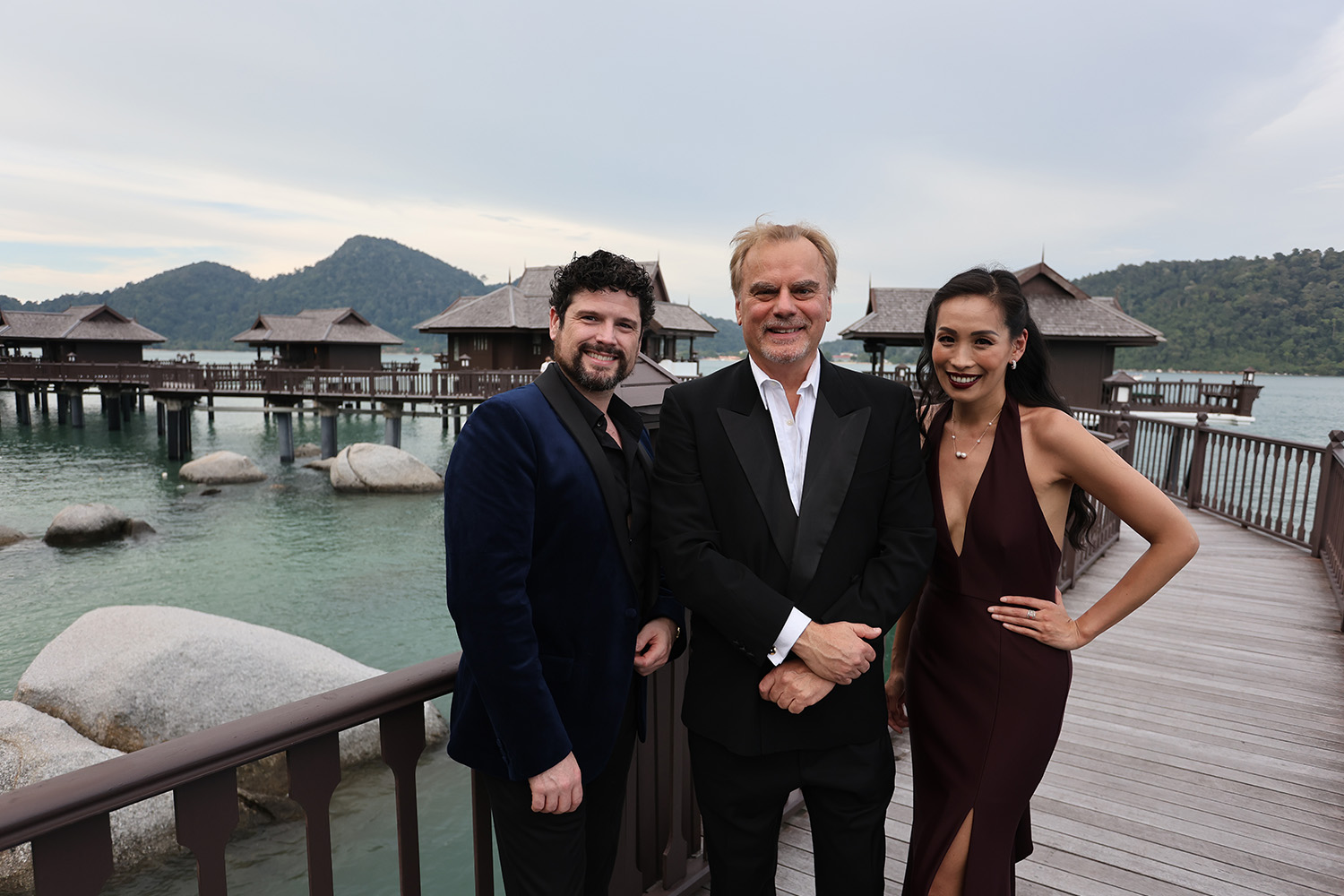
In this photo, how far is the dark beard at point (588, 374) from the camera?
6.69 feet

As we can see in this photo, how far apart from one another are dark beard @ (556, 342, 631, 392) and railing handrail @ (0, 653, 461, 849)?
83 centimetres

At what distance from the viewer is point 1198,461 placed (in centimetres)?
1048

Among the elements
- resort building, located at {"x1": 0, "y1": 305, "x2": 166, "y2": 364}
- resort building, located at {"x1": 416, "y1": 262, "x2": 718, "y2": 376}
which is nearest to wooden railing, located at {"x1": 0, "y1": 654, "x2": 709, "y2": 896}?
resort building, located at {"x1": 416, "y1": 262, "x2": 718, "y2": 376}

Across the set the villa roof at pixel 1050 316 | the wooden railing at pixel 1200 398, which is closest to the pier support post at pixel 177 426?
the villa roof at pixel 1050 316

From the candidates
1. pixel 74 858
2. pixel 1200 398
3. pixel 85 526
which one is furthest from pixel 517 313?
pixel 74 858

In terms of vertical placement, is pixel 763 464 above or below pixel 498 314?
below

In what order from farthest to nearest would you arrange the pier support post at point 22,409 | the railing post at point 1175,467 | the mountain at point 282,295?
the mountain at point 282,295, the pier support post at point 22,409, the railing post at point 1175,467

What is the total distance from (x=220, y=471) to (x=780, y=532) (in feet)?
97.3

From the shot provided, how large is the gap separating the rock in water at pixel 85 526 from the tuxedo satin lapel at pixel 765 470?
73.4 feet

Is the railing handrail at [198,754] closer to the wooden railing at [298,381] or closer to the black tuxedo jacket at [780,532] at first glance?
the black tuxedo jacket at [780,532]

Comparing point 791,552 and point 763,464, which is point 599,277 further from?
point 791,552

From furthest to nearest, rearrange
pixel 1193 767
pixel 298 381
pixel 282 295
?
pixel 282 295, pixel 298 381, pixel 1193 767

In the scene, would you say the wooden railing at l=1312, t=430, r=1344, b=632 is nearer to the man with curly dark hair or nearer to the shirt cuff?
the shirt cuff

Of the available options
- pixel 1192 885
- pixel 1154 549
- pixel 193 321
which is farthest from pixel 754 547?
pixel 193 321
